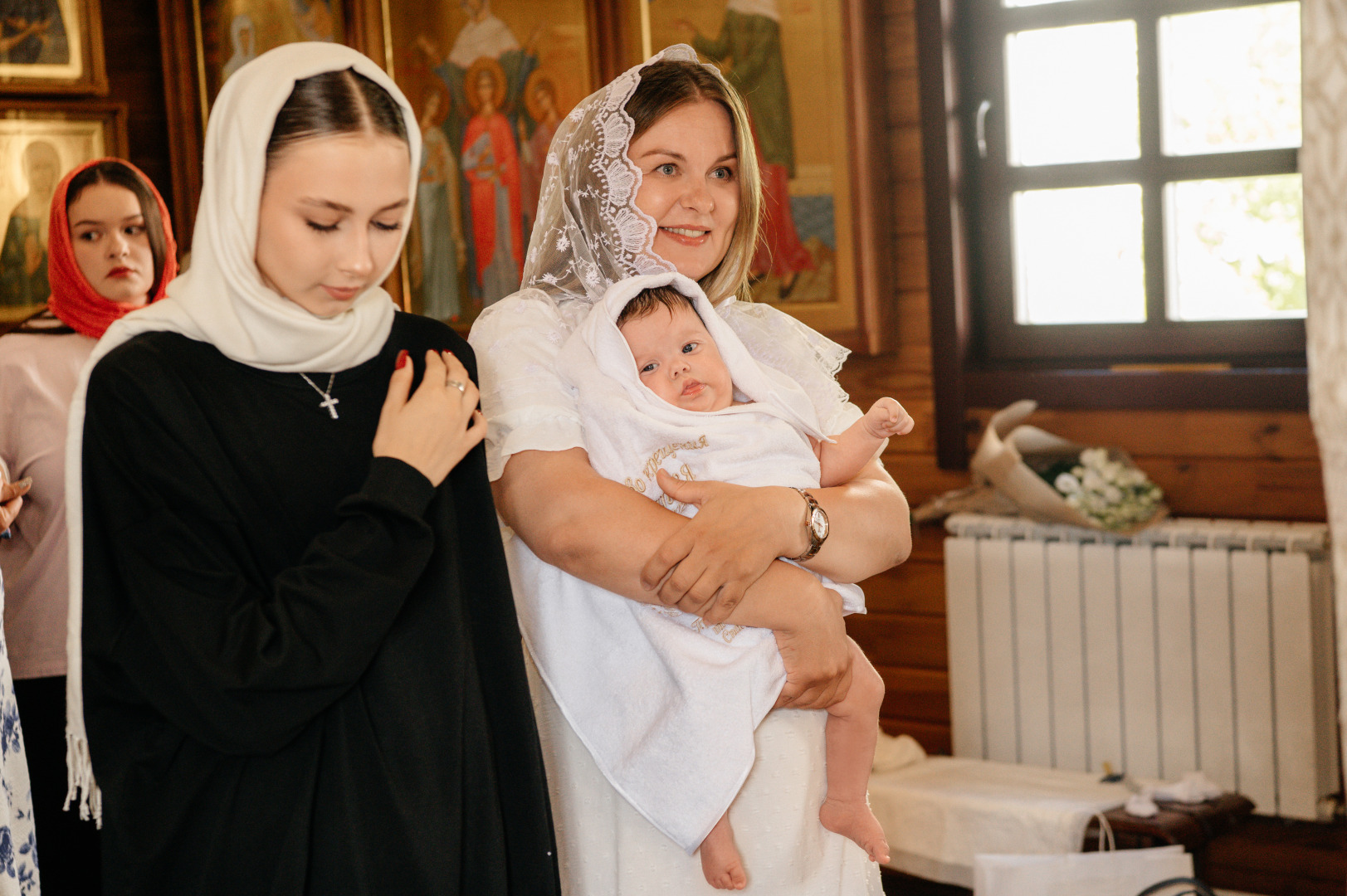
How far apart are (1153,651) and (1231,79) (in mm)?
1657

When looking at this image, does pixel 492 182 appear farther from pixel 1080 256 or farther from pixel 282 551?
pixel 282 551

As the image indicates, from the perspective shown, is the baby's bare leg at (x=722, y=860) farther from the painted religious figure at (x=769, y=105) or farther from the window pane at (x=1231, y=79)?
the window pane at (x=1231, y=79)

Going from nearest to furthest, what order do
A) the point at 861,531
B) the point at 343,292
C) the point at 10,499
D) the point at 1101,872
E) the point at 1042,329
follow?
the point at 343,292 < the point at 861,531 < the point at 10,499 < the point at 1101,872 < the point at 1042,329

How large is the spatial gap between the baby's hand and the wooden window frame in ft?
6.80

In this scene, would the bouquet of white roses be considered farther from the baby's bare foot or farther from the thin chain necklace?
the thin chain necklace

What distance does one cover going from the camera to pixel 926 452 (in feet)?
13.1

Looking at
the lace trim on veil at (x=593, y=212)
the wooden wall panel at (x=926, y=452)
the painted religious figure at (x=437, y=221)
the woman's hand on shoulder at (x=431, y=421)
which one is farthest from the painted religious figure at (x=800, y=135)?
the woman's hand on shoulder at (x=431, y=421)

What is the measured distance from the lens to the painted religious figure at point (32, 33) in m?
4.36

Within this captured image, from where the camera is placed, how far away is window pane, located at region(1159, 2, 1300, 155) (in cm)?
349

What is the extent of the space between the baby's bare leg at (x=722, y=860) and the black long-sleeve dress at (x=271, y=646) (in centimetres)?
36

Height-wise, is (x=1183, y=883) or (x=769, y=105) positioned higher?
(x=769, y=105)

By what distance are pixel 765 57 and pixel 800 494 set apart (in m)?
2.58

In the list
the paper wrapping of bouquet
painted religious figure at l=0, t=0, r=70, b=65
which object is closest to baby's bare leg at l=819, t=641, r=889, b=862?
the paper wrapping of bouquet

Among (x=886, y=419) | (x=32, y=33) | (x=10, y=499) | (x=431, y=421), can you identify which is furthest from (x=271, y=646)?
(x=32, y=33)
